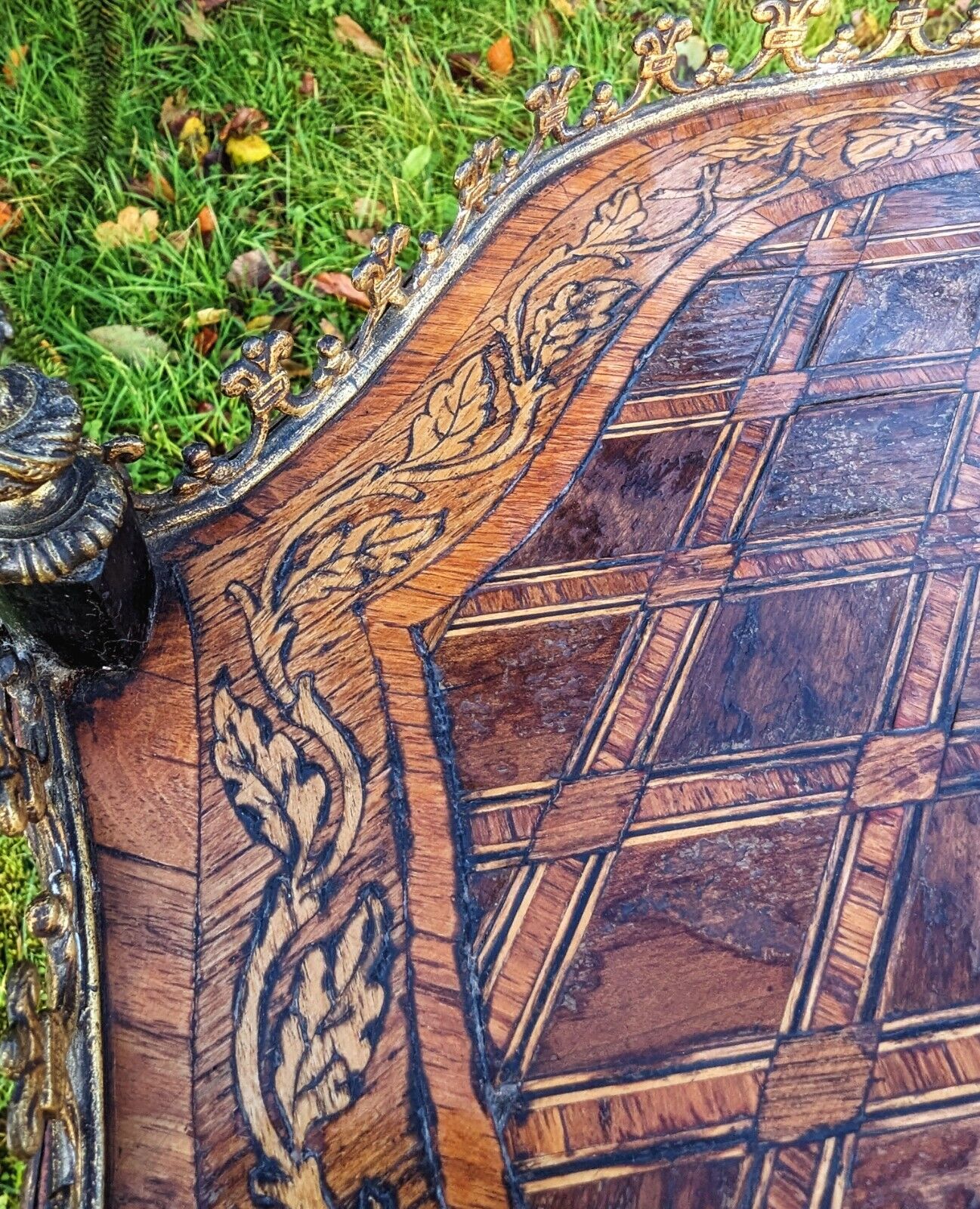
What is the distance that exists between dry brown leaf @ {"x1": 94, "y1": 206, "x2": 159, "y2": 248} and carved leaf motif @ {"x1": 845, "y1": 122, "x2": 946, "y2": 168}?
60.0 inches

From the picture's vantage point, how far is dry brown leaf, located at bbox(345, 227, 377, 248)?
95.2 inches

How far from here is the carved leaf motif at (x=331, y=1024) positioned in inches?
33.5

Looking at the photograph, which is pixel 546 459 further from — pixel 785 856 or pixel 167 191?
pixel 167 191

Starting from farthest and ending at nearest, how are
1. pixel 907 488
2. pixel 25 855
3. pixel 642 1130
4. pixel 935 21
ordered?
1. pixel 935 21
2. pixel 25 855
3. pixel 907 488
4. pixel 642 1130

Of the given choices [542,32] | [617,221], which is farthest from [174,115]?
[617,221]

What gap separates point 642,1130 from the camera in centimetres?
83

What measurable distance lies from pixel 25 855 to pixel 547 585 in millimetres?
1080

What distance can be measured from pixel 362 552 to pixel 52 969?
0.53 metres

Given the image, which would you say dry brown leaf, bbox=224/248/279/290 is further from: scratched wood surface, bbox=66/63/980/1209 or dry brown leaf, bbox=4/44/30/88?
scratched wood surface, bbox=66/63/980/1209

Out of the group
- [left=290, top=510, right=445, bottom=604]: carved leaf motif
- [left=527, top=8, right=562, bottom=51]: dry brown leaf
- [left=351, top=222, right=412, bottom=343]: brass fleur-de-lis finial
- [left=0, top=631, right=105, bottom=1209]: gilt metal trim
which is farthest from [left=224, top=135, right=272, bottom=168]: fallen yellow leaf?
[left=0, top=631, right=105, bottom=1209]: gilt metal trim

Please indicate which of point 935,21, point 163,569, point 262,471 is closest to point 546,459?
point 262,471

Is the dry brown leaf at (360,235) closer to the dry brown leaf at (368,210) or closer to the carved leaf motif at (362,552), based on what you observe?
the dry brown leaf at (368,210)

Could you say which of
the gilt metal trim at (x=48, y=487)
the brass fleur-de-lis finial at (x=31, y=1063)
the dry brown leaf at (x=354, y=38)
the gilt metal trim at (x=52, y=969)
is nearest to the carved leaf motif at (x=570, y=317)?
the gilt metal trim at (x=48, y=487)

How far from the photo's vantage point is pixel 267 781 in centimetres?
100
